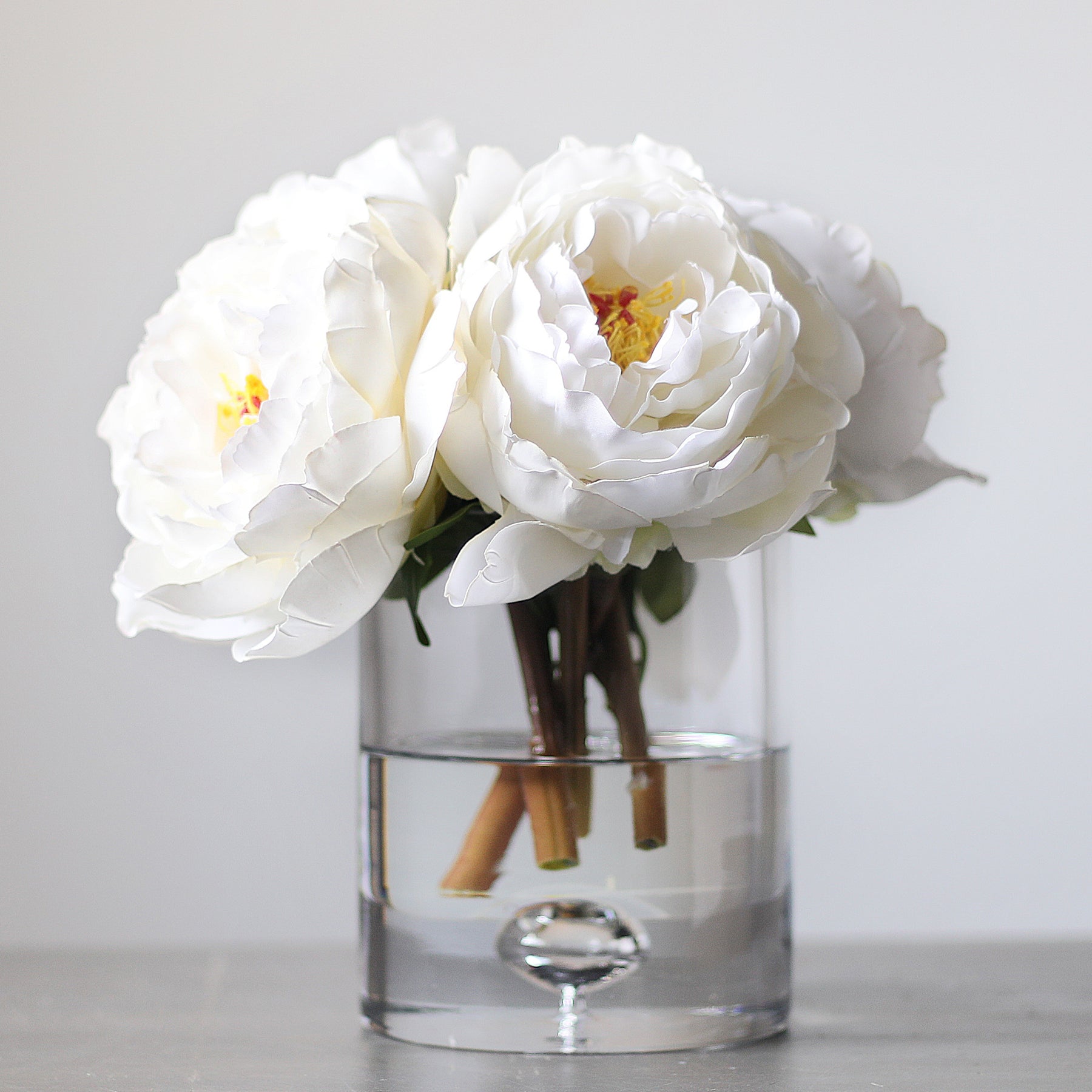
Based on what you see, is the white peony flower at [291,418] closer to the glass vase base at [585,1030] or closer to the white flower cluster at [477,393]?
the white flower cluster at [477,393]

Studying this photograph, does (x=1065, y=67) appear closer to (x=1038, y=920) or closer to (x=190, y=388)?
(x=1038, y=920)

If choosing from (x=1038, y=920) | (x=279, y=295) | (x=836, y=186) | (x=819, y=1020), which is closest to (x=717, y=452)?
(x=279, y=295)

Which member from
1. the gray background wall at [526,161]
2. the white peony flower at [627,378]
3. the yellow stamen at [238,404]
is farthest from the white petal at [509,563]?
the gray background wall at [526,161]

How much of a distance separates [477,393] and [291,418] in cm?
6

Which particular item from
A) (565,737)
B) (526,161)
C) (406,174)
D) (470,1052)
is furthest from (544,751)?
(526,161)

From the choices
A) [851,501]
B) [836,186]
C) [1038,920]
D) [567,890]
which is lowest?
[1038,920]

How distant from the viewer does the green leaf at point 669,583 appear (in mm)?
529

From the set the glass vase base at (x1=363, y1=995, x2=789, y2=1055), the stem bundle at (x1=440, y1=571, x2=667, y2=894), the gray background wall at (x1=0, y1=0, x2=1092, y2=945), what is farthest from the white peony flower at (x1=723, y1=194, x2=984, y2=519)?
the gray background wall at (x1=0, y1=0, x2=1092, y2=945)

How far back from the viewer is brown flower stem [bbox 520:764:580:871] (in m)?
0.50

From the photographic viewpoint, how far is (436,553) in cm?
50

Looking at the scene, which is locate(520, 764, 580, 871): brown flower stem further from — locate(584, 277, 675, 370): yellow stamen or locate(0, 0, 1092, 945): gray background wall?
locate(0, 0, 1092, 945): gray background wall

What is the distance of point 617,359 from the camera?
466 millimetres

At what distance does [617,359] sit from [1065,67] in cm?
68

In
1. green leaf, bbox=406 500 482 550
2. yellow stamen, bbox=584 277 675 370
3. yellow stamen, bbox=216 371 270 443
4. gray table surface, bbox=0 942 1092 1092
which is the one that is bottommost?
gray table surface, bbox=0 942 1092 1092
